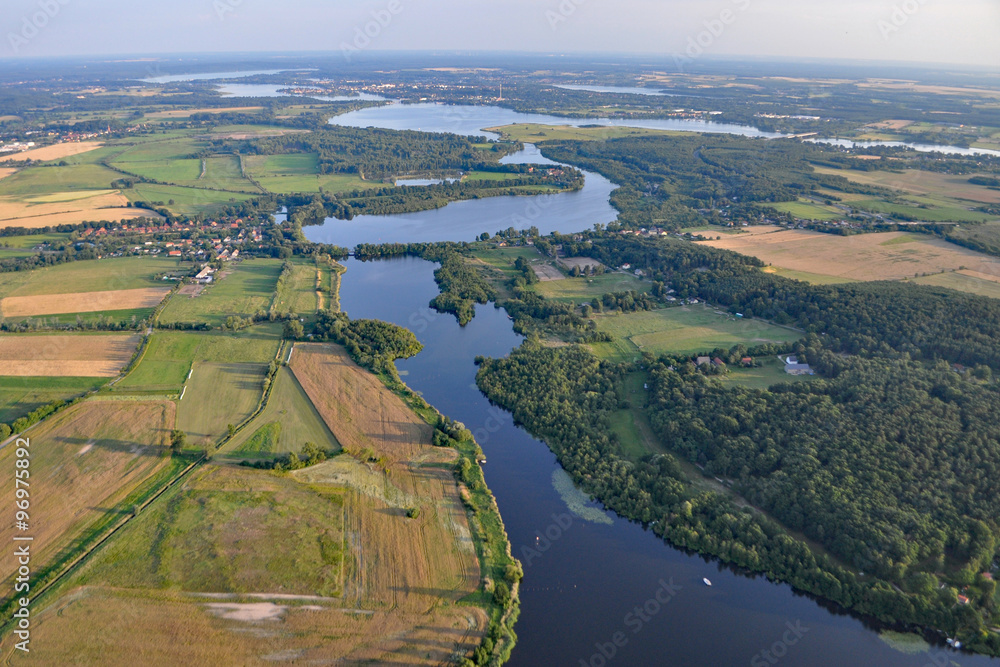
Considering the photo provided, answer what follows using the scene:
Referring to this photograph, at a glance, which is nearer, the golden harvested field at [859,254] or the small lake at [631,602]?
the small lake at [631,602]

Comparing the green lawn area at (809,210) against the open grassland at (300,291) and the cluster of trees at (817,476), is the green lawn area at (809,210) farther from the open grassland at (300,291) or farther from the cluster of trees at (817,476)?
the open grassland at (300,291)

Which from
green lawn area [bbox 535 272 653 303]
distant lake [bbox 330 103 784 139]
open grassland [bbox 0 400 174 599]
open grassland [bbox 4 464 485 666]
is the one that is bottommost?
open grassland [bbox 4 464 485 666]

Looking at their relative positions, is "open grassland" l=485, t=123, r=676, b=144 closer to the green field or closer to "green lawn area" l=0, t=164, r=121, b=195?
"green lawn area" l=0, t=164, r=121, b=195

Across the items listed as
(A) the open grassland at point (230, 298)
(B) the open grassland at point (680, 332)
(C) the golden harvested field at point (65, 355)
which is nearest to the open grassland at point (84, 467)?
(C) the golden harvested field at point (65, 355)

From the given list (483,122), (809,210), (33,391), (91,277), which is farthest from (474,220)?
(483,122)

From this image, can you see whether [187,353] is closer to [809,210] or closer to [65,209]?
[65,209]

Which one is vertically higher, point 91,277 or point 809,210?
point 809,210

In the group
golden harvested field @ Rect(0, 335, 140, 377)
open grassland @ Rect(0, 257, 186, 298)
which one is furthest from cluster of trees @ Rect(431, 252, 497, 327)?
open grassland @ Rect(0, 257, 186, 298)
